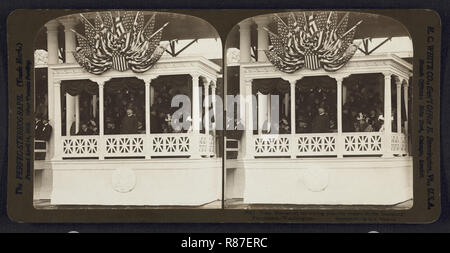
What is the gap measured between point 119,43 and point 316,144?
143 cm

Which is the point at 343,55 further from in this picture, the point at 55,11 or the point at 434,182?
the point at 55,11

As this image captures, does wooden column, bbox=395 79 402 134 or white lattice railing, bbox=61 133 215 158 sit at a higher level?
wooden column, bbox=395 79 402 134

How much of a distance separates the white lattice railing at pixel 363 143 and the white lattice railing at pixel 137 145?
0.87 m

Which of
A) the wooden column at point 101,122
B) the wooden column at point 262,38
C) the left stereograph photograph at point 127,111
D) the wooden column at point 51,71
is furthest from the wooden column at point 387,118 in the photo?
the wooden column at point 51,71

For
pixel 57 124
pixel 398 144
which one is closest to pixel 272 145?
pixel 398 144

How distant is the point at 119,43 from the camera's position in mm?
4297

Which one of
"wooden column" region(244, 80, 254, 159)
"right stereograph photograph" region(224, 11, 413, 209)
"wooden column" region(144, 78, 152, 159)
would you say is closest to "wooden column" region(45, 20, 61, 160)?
"wooden column" region(144, 78, 152, 159)

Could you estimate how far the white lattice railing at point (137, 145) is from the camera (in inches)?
168

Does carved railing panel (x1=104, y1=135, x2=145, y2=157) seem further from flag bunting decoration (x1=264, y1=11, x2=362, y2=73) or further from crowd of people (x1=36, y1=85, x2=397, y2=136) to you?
flag bunting decoration (x1=264, y1=11, x2=362, y2=73)

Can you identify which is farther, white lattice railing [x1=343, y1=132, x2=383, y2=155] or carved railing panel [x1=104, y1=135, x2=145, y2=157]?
carved railing panel [x1=104, y1=135, x2=145, y2=157]

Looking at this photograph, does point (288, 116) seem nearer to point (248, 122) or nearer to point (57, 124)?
point (248, 122)

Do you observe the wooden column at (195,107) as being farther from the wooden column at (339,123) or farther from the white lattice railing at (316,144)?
the wooden column at (339,123)

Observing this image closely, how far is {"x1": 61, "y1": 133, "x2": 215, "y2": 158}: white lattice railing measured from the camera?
4262mm
